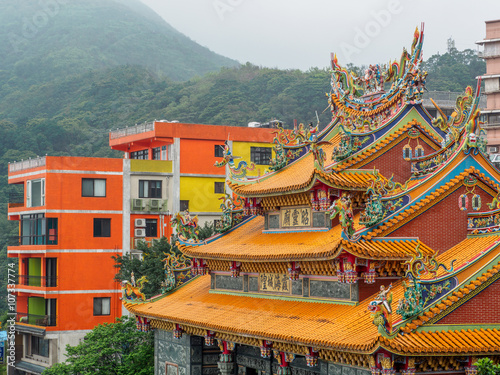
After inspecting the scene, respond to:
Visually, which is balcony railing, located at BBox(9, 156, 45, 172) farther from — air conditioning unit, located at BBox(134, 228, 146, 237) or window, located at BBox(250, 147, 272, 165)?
window, located at BBox(250, 147, 272, 165)

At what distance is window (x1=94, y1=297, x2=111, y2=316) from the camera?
47688 mm

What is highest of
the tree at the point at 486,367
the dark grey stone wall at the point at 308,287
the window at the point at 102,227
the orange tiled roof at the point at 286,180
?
the orange tiled roof at the point at 286,180

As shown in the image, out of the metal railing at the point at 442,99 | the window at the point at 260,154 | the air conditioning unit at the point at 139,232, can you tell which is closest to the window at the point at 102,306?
the air conditioning unit at the point at 139,232

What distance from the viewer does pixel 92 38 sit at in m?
186

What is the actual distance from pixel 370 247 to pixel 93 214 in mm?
30535

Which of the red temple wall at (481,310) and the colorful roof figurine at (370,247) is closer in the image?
the colorful roof figurine at (370,247)

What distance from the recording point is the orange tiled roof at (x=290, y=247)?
20.1 m

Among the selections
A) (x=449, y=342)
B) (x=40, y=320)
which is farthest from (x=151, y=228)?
(x=449, y=342)

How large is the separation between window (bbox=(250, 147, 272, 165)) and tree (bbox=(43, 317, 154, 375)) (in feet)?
61.2

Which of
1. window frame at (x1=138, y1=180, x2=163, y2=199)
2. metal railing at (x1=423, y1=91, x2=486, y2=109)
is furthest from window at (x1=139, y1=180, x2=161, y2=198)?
metal railing at (x1=423, y1=91, x2=486, y2=109)

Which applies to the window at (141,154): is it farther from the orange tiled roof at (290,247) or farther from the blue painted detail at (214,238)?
the orange tiled roof at (290,247)

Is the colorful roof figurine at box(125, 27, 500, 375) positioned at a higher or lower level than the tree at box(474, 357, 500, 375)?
higher

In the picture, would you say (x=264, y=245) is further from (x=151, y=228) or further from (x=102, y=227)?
(x=151, y=228)

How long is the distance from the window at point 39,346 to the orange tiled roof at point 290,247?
23.1 meters
